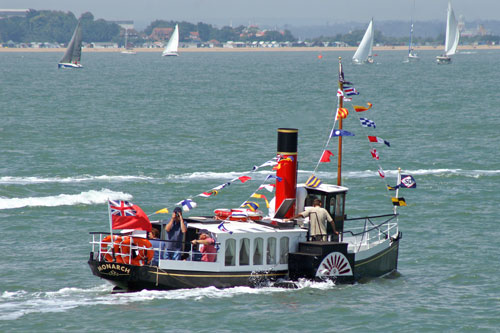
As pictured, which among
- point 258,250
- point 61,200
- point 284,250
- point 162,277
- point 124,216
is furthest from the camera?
point 61,200

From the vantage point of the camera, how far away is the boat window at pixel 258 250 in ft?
90.2

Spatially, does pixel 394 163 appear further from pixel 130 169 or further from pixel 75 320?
pixel 75 320

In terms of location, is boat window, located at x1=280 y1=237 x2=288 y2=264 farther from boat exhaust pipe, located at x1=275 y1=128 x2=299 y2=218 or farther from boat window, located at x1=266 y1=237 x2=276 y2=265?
boat exhaust pipe, located at x1=275 y1=128 x2=299 y2=218

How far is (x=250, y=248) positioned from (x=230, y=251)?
2.20 ft

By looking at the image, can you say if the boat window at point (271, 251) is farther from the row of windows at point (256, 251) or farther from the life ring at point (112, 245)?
the life ring at point (112, 245)

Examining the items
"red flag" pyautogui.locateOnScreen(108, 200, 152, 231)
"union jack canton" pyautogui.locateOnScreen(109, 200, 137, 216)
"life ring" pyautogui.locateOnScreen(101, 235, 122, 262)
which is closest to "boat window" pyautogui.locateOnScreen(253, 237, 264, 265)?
"red flag" pyautogui.locateOnScreen(108, 200, 152, 231)

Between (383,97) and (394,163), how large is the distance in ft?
196

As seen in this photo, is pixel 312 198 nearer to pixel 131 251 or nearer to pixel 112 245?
pixel 131 251

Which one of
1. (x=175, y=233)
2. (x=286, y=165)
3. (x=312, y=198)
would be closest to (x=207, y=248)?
(x=175, y=233)

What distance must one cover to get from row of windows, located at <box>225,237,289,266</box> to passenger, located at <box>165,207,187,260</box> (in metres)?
1.57

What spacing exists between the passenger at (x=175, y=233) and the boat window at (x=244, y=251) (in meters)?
1.98

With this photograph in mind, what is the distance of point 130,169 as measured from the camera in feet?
184

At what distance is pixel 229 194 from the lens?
158ft

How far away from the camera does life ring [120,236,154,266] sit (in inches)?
1046
